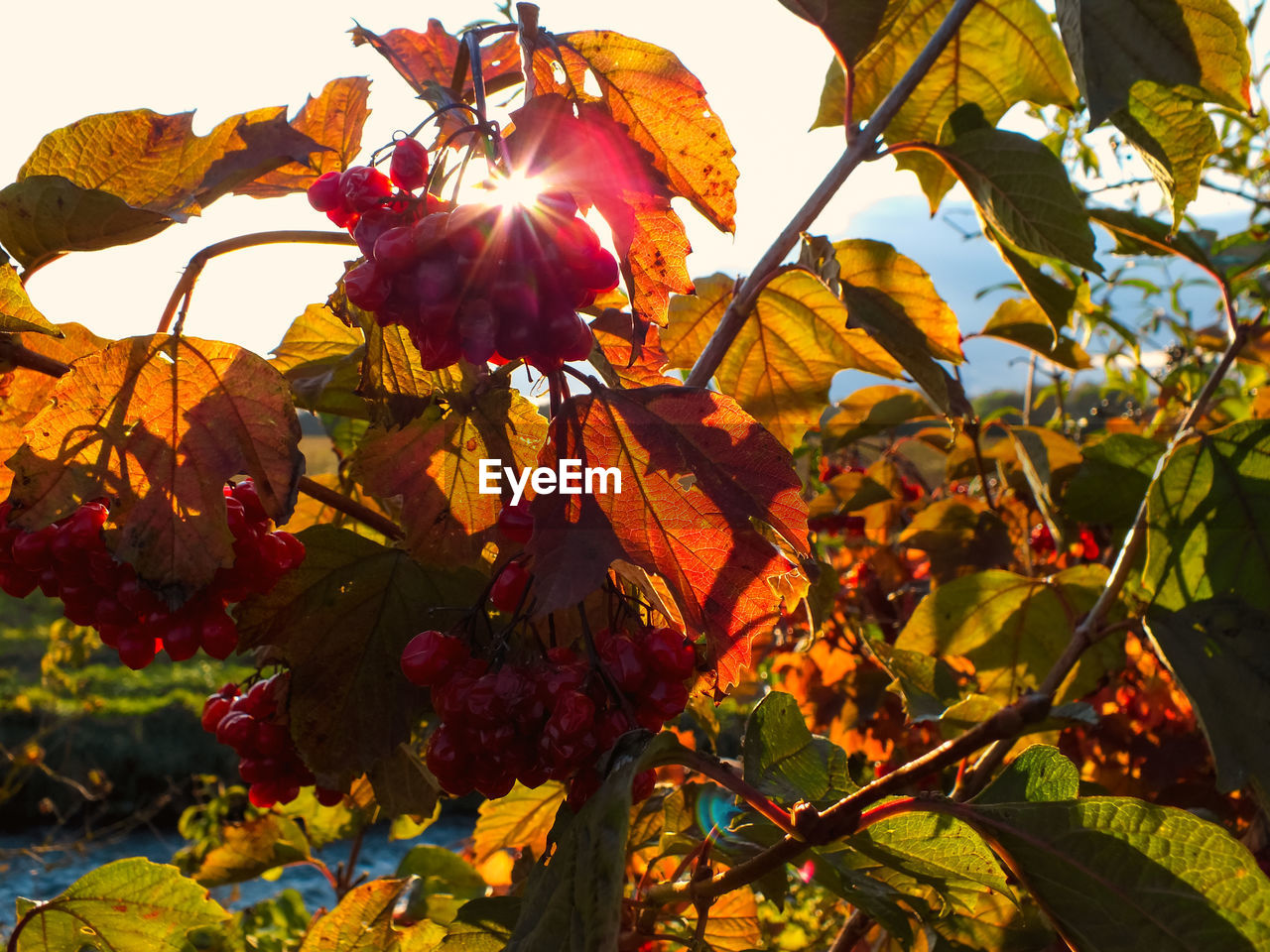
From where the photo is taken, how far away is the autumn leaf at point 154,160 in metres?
0.64

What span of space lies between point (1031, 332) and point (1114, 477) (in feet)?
1.09

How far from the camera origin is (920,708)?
0.90m

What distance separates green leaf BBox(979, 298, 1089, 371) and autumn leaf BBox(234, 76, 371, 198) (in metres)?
1.01

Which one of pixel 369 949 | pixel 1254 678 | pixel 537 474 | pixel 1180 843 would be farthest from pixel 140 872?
pixel 1254 678

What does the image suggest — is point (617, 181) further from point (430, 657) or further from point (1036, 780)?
point (1036, 780)

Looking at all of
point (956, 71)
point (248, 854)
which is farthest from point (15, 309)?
point (248, 854)

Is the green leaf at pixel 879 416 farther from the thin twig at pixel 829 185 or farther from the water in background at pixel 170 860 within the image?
the water in background at pixel 170 860

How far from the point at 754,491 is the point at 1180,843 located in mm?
282

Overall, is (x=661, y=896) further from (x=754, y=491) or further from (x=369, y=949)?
(x=369, y=949)

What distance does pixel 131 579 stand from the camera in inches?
24.4

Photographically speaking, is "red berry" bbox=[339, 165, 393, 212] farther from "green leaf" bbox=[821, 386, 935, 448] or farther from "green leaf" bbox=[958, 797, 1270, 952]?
"green leaf" bbox=[821, 386, 935, 448]

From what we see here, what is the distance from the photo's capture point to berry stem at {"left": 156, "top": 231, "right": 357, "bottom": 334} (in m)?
0.64

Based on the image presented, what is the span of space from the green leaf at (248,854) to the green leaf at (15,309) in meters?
1.01

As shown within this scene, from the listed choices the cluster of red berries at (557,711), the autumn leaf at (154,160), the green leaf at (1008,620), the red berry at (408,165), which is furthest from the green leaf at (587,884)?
the green leaf at (1008,620)
